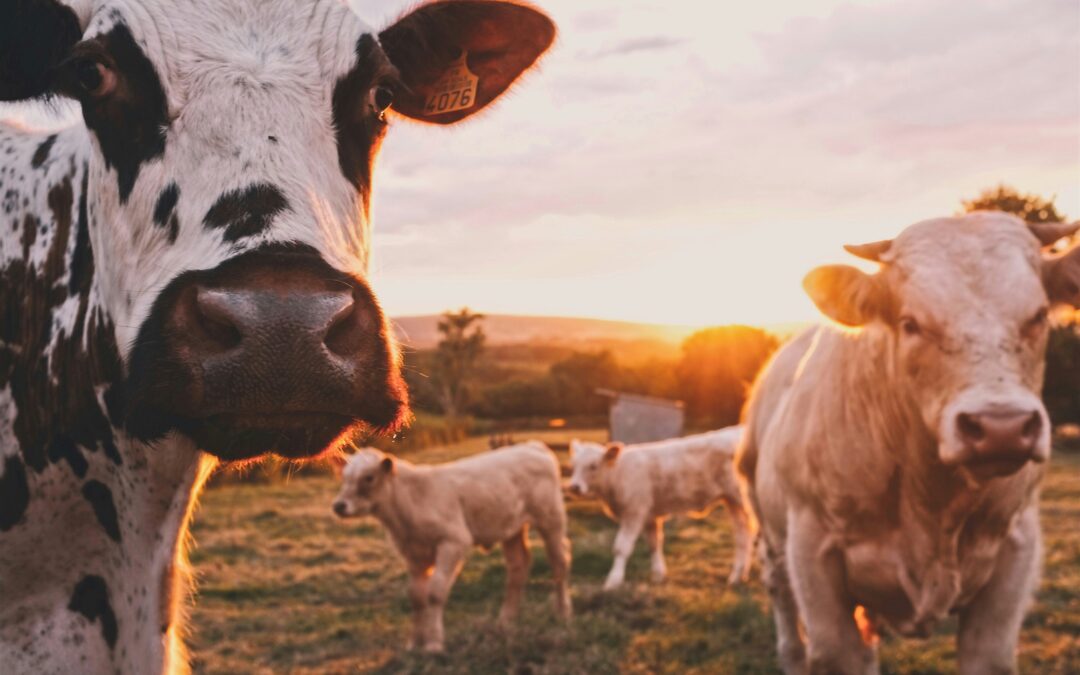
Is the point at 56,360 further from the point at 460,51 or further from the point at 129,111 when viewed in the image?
the point at 460,51

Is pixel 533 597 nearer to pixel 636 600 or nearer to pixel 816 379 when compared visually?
pixel 636 600

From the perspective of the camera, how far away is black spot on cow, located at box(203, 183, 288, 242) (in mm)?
1854

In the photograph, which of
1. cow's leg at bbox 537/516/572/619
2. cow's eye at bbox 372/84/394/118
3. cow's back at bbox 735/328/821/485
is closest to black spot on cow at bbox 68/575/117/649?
cow's eye at bbox 372/84/394/118

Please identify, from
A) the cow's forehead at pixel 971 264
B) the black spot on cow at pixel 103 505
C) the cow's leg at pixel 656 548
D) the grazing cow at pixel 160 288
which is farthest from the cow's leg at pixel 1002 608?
the cow's leg at pixel 656 548

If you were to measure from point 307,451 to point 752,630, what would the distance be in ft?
21.2

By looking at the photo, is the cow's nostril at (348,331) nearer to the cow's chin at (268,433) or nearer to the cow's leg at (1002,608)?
the cow's chin at (268,433)

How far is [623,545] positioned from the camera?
1114 centimetres

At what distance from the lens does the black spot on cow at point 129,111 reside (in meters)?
2.07

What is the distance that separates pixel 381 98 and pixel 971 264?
237 cm

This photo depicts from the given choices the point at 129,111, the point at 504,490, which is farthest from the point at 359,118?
the point at 504,490

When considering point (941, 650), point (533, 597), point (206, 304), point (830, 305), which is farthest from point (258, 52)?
point (533, 597)

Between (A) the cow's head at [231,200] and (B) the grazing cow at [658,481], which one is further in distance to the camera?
(B) the grazing cow at [658,481]

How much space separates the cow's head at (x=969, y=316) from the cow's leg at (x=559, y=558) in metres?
5.62

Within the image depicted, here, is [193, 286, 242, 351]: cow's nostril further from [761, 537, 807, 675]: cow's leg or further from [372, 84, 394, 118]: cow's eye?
[761, 537, 807, 675]: cow's leg
